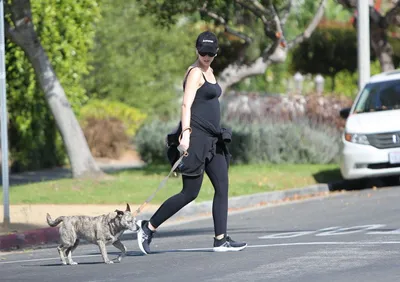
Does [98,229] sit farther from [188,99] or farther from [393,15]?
[393,15]

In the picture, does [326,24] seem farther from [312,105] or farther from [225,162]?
[225,162]

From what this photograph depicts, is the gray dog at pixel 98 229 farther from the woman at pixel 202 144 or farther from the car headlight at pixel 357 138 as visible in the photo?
the car headlight at pixel 357 138

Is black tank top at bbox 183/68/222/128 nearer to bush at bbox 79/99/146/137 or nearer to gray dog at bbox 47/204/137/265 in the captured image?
gray dog at bbox 47/204/137/265

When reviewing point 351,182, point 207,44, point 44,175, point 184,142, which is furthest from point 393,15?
point 184,142

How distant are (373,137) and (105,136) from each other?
10.5 m

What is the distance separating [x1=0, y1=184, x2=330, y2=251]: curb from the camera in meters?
12.3

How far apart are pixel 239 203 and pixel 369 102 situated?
11.1ft

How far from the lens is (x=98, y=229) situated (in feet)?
30.8

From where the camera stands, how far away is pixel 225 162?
9.94m

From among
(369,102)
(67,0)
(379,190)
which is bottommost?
(379,190)

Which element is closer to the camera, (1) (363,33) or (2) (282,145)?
(1) (363,33)

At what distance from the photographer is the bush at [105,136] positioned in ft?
85.8

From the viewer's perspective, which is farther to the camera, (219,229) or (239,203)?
(239,203)

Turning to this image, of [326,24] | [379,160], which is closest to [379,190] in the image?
[379,160]
